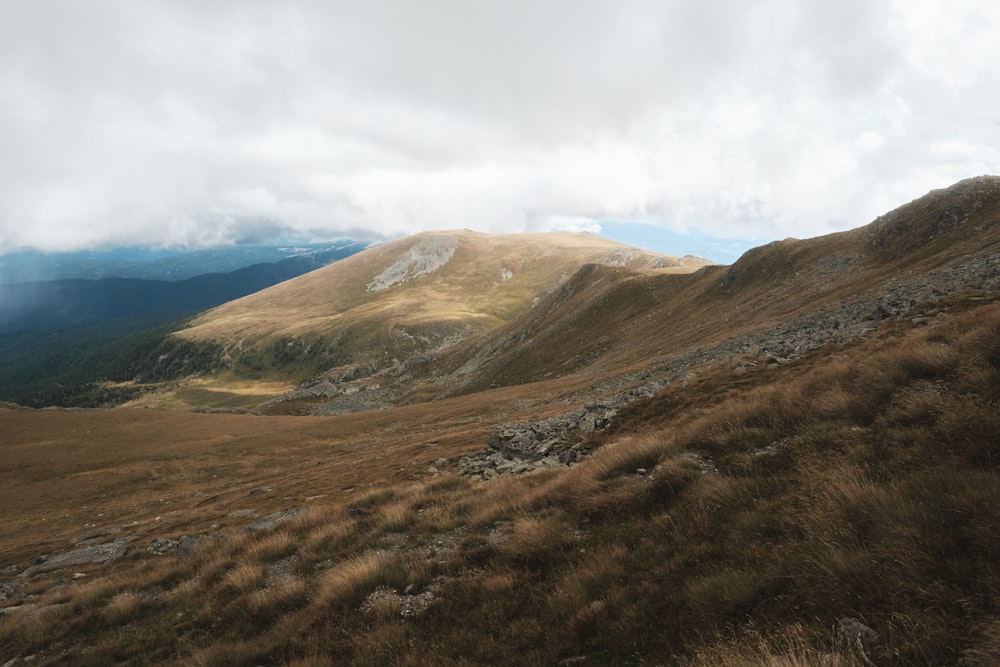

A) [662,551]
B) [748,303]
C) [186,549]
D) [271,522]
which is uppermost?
[748,303]

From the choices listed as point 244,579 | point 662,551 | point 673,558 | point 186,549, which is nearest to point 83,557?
point 186,549

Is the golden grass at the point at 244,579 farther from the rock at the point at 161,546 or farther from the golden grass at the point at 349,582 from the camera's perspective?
the rock at the point at 161,546

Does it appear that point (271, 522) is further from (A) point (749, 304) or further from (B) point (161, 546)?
(A) point (749, 304)

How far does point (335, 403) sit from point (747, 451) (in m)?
124

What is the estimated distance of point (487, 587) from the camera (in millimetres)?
7516

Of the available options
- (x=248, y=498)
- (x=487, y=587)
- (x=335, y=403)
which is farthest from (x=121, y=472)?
(x=335, y=403)

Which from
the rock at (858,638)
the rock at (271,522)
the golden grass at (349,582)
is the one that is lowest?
the rock at (271,522)

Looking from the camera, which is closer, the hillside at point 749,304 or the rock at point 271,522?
the rock at point 271,522

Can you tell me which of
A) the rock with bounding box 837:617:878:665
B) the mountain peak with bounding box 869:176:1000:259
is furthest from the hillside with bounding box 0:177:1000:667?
the mountain peak with bounding box 869:176:1000:259

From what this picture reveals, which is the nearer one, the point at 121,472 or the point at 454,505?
the point at 454,505

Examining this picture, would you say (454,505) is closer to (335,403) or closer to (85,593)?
(85,593)

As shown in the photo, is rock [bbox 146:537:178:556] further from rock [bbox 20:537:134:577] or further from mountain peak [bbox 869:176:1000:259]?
mountain peak [bbox 869:176:1000:259]

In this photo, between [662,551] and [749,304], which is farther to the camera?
[749,304]

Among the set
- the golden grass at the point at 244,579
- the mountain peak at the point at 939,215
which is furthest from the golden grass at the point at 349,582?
the mountain peak at the point at 939,215
